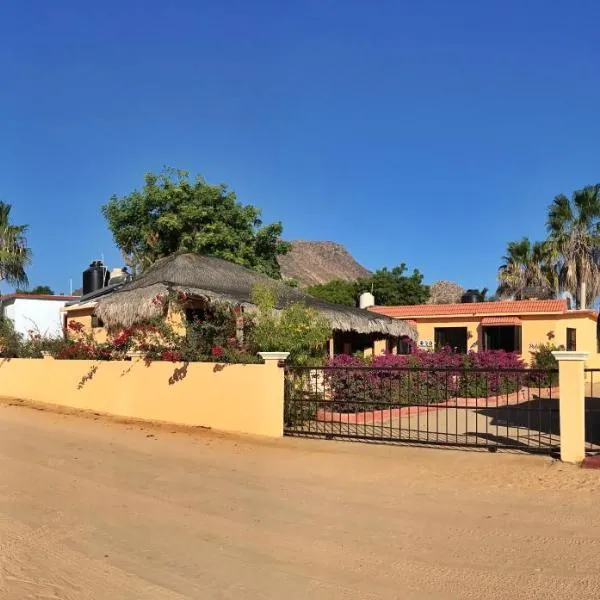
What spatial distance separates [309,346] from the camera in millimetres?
12758

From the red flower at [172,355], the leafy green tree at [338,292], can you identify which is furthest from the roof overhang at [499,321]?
the leafy green tree at [338,292]

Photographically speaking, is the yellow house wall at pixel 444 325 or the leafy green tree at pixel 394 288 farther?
the leafy green tree at pixel 394 288

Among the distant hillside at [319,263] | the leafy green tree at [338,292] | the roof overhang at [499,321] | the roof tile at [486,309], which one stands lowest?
the roof overhang at [499,321]

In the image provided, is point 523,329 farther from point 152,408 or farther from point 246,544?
point 246,544

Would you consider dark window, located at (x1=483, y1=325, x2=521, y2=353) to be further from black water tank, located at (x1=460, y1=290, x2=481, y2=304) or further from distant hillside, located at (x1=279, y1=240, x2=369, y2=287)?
distant hillside, located at (x1=279, y1=240, x2=369, y2=287)

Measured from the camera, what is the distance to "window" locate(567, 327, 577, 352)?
86.4ft

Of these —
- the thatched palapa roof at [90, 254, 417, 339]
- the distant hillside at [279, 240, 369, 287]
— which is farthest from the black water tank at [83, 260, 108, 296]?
the distant hillside at [279, 240, 369, 287]

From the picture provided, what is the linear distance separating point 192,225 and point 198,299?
10.9 m

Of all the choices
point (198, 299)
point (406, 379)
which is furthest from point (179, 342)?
point (406, 379)

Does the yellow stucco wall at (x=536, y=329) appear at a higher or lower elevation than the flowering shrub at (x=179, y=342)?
higher

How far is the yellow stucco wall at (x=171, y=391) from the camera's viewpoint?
427 inches

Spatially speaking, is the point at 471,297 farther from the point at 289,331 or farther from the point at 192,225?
the point at 289,331

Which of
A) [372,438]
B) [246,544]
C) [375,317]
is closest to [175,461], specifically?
[372,438]

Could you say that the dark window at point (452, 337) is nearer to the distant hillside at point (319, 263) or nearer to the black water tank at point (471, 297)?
the black water tank at point (471, 297)
